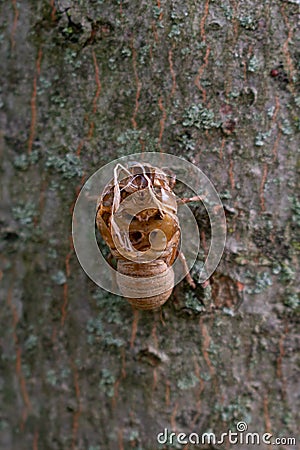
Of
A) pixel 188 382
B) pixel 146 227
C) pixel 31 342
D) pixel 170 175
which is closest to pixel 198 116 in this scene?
pixel 170 175

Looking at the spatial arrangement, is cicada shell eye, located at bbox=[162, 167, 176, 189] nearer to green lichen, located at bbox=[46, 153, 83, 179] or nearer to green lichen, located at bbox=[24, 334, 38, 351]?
green lichen, located at bbox=[46, 153, 83, 179]

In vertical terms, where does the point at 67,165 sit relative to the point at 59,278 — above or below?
above

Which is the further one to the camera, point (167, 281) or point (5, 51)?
point (5, 51)

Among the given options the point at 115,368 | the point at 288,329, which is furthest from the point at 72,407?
the point at 288,329

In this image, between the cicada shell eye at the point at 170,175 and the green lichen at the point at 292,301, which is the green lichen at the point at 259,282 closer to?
the green lichen at the point at 292,301

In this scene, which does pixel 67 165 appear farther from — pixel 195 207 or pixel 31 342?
pixel 31 342

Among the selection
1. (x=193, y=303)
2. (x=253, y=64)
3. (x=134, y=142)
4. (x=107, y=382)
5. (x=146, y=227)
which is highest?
(x=253, y=64)

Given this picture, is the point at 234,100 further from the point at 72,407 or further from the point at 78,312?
the point at 72,407

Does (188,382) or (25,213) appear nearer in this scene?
(188,382)

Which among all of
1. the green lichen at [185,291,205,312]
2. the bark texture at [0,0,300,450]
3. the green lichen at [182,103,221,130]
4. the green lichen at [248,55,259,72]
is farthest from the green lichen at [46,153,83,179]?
the green lichen at [248,55,259,72]
